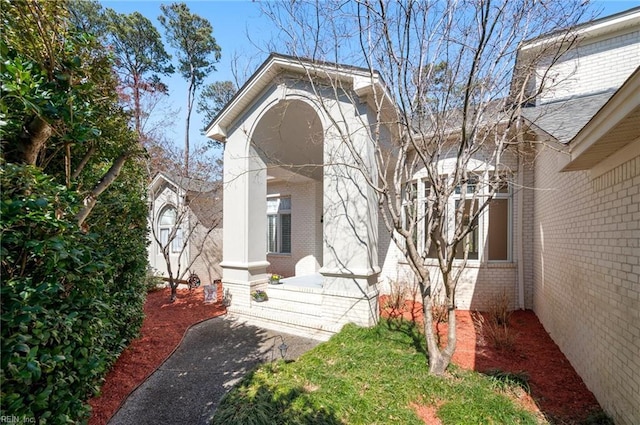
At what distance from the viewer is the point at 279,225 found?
14375 mm

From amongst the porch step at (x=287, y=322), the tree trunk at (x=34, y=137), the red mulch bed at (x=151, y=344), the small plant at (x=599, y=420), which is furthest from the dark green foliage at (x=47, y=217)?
the small plant at (x=599, y=420)

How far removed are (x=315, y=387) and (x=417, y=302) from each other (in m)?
5.68

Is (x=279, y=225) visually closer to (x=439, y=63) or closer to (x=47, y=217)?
(x=439, y=63)

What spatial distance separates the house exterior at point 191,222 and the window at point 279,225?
247 cm

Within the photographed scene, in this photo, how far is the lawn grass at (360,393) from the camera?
3.72m

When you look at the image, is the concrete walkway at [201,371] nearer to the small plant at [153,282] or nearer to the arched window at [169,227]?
the small plant at [153,282]

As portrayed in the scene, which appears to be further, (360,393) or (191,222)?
(191,222)

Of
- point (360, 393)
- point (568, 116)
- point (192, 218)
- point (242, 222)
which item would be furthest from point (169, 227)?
point (568, 116)

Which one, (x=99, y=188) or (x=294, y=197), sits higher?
(x=294, y=197)

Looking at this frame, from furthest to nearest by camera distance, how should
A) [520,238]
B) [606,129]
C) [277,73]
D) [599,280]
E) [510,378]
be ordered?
[520,238] < [277,73] < [510,378] < [599,280] < [606,129]

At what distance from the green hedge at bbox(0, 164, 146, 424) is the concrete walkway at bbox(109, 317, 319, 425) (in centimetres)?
145

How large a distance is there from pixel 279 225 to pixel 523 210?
10.0m

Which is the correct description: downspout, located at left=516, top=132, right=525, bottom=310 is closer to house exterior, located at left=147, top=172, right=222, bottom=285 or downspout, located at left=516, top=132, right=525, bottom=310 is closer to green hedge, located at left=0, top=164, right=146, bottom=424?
green hedge, located at left=0, top=164, right=146, bottom=424

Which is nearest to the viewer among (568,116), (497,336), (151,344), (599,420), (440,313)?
(599,420)
